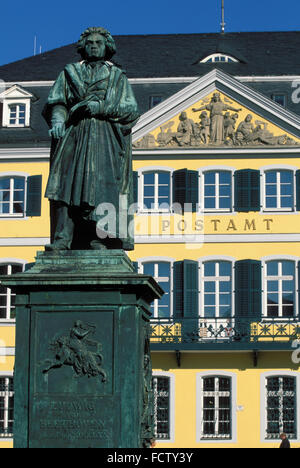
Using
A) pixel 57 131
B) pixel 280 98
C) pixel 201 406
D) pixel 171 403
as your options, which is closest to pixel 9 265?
pixel 171 403

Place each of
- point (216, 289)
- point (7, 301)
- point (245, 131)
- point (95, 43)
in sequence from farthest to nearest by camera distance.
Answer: point (245, 131), point (7, 301), point (216, 289), point (95, 43)

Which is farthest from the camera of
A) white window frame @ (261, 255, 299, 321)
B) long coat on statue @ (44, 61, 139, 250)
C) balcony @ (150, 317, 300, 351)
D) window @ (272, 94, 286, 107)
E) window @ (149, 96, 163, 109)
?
window @ (149, 96, 163, 109)

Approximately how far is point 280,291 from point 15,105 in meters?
10.6

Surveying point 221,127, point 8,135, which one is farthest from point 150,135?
point 8,135

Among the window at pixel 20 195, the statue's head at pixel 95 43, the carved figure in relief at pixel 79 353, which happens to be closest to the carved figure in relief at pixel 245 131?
the window at pixel 20 195

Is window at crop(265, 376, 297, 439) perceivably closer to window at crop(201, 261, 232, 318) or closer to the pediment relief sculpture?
window at crop(201, 261, 232, 318)

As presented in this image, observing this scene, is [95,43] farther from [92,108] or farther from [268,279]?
[268,279]

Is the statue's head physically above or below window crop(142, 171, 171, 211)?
below

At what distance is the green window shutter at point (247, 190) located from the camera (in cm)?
2925

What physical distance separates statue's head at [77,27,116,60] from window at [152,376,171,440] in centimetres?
2083

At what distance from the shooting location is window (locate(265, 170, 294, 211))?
29359mm

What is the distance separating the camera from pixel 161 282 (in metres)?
29.2

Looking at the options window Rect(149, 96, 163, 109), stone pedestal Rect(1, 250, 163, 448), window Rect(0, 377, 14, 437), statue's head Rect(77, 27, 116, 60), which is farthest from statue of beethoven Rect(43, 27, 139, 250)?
window Rect(149, 96, 163, 109)
